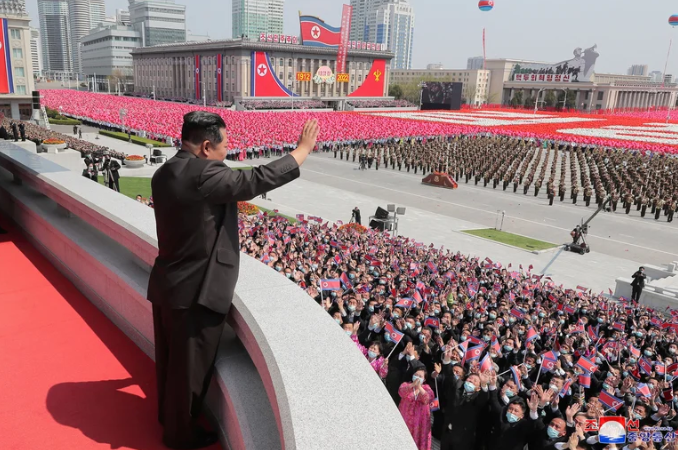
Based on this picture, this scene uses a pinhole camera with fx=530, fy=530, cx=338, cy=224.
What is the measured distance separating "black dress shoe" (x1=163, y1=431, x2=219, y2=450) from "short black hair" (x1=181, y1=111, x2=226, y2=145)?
152 centimetres

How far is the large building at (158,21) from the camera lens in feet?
509

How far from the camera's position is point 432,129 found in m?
55.0

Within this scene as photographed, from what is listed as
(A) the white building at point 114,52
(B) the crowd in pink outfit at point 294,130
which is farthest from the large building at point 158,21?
(B) the crowd in pink outfit at point 294,130

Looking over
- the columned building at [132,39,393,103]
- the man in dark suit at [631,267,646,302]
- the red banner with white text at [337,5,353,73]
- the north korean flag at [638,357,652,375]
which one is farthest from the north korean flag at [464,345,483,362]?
the red banner with white text at [337,5,353,73]

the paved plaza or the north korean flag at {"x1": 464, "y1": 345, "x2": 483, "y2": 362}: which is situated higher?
the north korean flag at {"x1": 464, "y1": 345, "x2": 483, "y2": 362}

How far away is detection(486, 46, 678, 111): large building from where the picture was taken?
370 ft

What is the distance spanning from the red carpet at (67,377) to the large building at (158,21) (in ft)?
556

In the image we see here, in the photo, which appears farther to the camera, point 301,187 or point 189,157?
point 301,187

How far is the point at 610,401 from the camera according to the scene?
550cm

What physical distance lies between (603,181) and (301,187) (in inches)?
759

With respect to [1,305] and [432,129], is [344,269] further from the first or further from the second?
[432,129]

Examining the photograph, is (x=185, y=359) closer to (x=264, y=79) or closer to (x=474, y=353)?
(x=474, y=353)

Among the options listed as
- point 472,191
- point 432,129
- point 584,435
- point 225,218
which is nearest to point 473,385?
point 584,435

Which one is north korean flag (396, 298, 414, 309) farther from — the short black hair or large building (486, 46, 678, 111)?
large building (486, 46, 678, 111)
